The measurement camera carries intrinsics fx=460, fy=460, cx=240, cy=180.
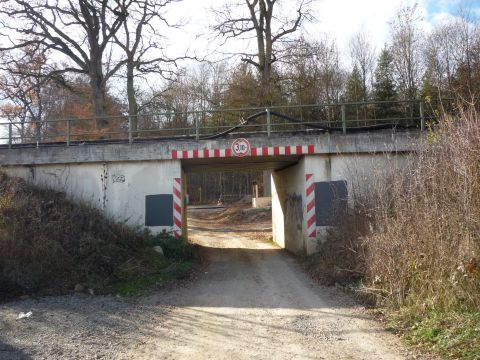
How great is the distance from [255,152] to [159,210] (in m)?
3.21

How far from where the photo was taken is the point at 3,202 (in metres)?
10.4

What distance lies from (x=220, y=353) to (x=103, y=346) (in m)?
1.62

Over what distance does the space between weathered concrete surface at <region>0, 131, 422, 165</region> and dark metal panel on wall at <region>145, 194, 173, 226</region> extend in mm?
1142

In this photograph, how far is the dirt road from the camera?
19.3ft

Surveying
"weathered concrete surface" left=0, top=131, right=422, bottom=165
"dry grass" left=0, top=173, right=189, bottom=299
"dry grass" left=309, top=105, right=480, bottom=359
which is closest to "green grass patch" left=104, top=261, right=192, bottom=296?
"dry grass" left=0, top=173, right=189, bottom=299

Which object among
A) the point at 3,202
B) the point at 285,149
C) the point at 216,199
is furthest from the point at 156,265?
the point at 216,199

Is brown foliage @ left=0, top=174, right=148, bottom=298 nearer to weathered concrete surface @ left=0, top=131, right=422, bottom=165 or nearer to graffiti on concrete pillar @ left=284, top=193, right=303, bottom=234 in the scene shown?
weathered concrete surface @ left=0, top=131, right=422, bottom=165

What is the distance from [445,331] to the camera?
5883 millimetres

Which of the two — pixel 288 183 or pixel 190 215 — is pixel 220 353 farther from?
pixel 190 215

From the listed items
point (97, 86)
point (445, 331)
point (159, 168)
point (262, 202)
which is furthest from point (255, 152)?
point (262, 202)

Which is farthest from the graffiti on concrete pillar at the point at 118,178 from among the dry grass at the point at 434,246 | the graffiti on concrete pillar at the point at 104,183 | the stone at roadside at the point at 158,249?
the dry grass at the point at 434,246

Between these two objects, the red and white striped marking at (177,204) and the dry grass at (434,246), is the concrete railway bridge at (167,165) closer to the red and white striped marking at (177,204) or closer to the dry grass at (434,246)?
the red and white striped marking at (177,204)

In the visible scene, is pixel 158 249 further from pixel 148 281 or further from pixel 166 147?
pixel 166 147

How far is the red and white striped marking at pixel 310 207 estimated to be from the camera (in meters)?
13.0
